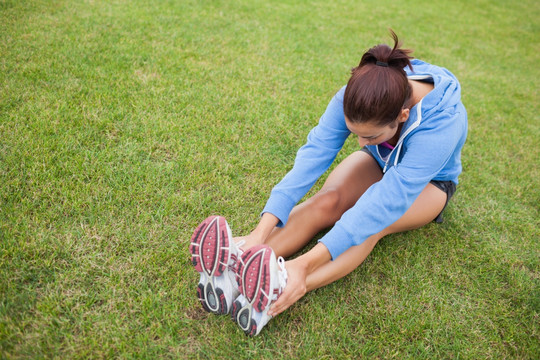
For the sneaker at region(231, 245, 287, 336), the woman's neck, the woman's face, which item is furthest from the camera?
the woman's neck

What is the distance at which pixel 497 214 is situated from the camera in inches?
109

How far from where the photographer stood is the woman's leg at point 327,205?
203 cm

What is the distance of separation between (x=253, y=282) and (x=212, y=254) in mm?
230

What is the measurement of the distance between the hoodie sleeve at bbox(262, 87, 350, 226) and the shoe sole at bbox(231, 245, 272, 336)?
0.36m

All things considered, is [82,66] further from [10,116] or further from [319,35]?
[319,35]

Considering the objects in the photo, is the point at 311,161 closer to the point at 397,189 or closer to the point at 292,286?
the point at 397,189

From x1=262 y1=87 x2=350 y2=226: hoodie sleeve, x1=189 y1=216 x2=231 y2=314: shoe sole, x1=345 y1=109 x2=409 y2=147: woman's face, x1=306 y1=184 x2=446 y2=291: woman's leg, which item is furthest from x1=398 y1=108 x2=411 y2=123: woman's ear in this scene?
x1=189 y1=216 x2=231 y2=314: shoe sole

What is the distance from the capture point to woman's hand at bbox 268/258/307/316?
1649mm

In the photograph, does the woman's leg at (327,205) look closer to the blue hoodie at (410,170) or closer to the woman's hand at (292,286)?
the blue hoodie at (410,170)

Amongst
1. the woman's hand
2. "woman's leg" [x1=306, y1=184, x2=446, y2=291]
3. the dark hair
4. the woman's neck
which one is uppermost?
the dark hair

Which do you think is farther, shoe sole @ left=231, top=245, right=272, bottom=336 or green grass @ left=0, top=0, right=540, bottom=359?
green grass @ left=0, top=0, right=540, bottom=359

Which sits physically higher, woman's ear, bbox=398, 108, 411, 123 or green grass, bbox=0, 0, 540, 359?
woman's ear, bbox=398, 108, 411, 123

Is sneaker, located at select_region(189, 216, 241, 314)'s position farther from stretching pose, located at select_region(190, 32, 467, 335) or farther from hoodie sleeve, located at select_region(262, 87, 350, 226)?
hoodie sleeve, located at select_region(262, 87, 350, 226)

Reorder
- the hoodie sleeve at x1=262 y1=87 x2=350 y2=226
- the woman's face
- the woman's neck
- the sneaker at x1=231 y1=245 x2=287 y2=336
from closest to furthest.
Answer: the sneaker at x1=231 y1=245 x2=287 y2=336 → the woman's face → the woman's neck → the hoodie sleeve at x1=262 y1=87 x2=350 y2=226
